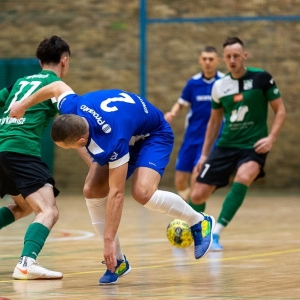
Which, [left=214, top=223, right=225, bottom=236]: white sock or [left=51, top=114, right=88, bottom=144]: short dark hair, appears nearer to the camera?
[left=51, top=114, right=88, bottom=144]: short dark hair

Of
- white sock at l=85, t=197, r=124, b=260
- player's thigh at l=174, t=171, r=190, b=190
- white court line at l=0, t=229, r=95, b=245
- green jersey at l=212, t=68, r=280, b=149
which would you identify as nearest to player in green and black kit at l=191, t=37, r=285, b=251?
green jersey at l=212, t=68, r=280, b=149

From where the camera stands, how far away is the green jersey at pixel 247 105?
7656 millimetres

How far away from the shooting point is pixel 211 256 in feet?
21.7

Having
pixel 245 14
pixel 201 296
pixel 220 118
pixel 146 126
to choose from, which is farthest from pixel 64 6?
pixel 201 296

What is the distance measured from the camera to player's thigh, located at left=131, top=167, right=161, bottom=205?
5.13 m

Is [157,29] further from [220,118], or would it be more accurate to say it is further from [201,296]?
[201,296]

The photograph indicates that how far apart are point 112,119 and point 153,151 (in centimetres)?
51

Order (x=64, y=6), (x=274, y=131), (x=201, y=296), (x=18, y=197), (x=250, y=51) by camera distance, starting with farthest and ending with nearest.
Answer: (x=64, y=6) → (x=250, y=51) → (x=274, y=131) → (x=18, y=197) → (x=201, y=296)

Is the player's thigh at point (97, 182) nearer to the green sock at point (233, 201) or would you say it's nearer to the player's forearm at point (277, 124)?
the green sock at point (233, 201)

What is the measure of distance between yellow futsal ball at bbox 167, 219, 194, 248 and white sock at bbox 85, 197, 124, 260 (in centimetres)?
148

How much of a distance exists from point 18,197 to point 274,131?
8.45ft

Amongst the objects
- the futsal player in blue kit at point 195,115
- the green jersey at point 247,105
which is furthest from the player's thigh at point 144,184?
the futsal player in blue kit at point 195,115

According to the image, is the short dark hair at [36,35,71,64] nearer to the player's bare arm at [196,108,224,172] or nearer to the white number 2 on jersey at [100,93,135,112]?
the white number 2 on jersey at [100,93,135,112]

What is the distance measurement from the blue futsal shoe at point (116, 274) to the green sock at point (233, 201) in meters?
2.35
